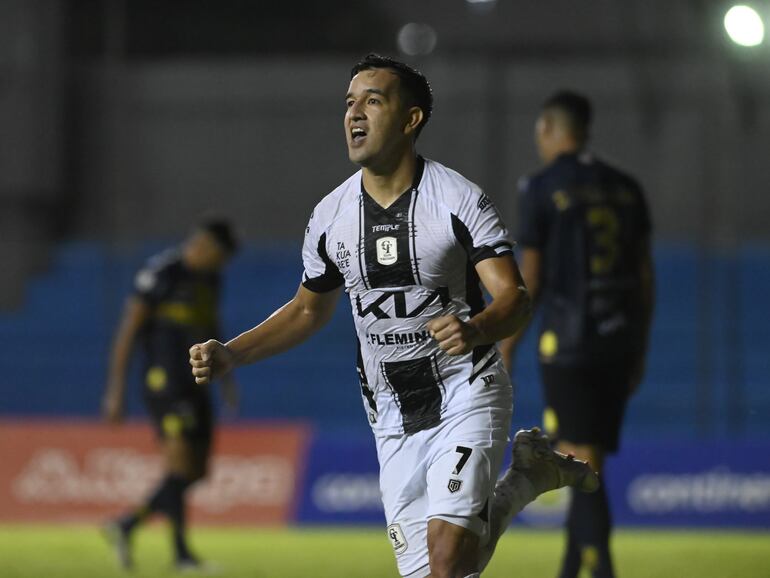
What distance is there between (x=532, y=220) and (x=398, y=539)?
2.42 meters

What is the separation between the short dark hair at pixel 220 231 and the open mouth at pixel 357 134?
16.4ft

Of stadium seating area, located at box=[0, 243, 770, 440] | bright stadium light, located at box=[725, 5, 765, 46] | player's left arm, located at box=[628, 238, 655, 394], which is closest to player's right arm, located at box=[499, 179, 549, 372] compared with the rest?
player's left arm, located at box=[628, 238, 655, 394]

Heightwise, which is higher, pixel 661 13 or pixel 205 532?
pixel 661 13

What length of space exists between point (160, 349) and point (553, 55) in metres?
11.2

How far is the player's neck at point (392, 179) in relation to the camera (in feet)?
17.5

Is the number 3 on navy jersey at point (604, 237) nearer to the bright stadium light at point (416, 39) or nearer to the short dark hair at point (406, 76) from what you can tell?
the short dark hair at point (406, 76)

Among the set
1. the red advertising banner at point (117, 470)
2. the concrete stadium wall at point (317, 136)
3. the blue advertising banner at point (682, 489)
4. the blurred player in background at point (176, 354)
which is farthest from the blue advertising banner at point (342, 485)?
the concrete stadium wall at point (317, 136)

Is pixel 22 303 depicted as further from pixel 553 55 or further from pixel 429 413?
pixel 429 413

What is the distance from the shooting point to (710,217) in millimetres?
16656

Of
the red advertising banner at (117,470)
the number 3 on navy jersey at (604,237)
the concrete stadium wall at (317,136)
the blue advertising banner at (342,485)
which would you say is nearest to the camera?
the number 3 on navy jersey at (604,237)

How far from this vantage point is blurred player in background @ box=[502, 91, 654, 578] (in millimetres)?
7289

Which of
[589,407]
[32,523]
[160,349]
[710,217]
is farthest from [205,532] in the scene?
[710,217]

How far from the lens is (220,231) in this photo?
10258 millimetres

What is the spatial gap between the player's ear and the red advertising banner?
7879 millimetres
